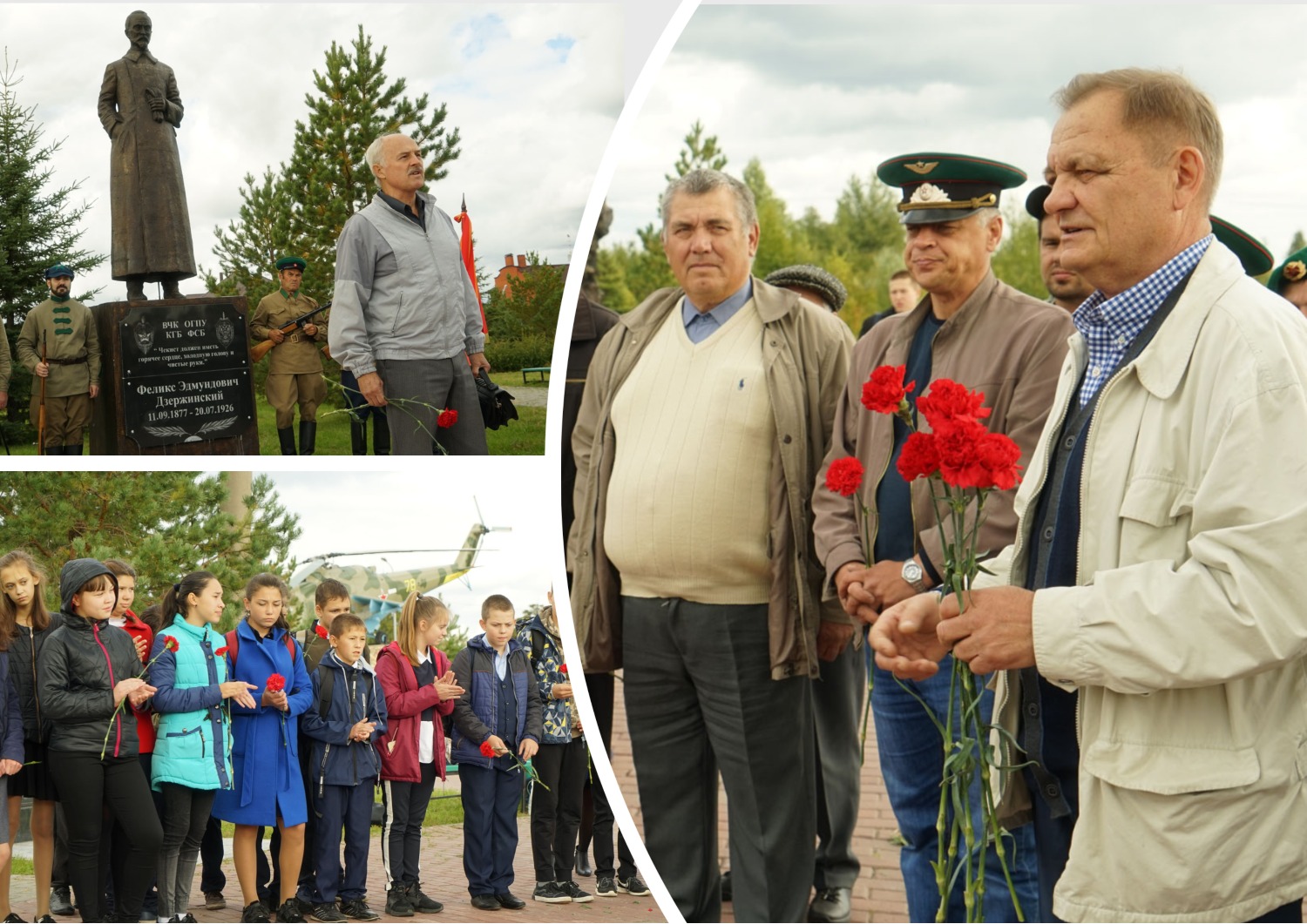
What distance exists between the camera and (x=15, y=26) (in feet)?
17.1

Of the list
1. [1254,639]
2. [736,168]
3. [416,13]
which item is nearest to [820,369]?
[1254,639]

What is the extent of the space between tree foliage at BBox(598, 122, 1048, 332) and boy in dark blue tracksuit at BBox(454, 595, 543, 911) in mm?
9415

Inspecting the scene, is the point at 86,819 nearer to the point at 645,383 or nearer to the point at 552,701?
the point at 552,701

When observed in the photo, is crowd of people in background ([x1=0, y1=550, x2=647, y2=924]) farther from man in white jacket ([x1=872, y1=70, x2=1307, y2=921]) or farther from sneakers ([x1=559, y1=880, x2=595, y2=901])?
man in white jacket ([x1=872, y1=70, x2=1307, y2=921])

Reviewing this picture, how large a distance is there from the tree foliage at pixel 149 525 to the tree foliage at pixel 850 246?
30.9 feet

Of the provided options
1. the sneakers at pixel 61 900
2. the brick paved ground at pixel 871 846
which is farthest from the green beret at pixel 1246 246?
the sneakers at pixel 61 900

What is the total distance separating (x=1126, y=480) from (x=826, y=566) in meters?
0.87

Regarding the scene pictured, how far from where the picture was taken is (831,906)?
333cm

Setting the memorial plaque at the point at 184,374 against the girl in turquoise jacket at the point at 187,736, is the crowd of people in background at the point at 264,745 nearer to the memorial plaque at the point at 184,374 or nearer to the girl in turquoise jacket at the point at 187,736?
the girl in turquoise jacket at the point at 187,736

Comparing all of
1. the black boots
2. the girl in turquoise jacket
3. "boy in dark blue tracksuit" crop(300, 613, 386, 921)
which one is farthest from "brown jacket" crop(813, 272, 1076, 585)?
the black boots

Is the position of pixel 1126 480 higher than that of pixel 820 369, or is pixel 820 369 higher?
pixel 820 369

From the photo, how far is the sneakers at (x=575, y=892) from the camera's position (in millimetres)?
4188

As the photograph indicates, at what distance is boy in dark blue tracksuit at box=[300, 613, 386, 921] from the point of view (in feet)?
14.6

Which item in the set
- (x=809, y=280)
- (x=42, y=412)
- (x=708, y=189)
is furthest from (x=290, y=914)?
(x=708, y=189)
